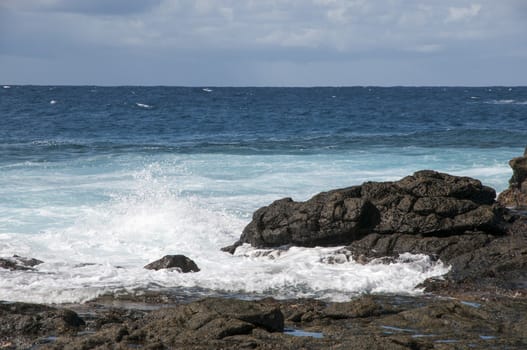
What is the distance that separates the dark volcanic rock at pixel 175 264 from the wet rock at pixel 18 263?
2098 mm

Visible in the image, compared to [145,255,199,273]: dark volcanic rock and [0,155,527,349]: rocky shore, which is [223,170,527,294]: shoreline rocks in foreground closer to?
[0,155,527,349]: rocky shore

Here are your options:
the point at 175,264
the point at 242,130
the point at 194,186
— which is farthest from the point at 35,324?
the point at 242,130

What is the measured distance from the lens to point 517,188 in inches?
811

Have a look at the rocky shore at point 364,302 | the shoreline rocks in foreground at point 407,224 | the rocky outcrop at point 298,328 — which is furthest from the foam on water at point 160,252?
the rocky outcrop at point 298,328

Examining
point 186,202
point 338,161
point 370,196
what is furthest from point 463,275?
point 338,161

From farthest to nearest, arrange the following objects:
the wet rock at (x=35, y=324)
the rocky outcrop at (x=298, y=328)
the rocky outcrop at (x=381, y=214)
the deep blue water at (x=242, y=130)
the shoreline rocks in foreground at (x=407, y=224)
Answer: the deep blue water at (x=242, y=130) < the rocky outcrop at (x=381, y=214) < the shoreline rocks in foreground at (x=407, y=224) < the wet rock at (x=35, y=324) < the rocky outcrop at (x=298, y=328)

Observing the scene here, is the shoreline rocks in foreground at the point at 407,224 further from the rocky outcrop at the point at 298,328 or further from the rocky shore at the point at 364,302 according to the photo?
the rocky outcrop at the point at 298,328

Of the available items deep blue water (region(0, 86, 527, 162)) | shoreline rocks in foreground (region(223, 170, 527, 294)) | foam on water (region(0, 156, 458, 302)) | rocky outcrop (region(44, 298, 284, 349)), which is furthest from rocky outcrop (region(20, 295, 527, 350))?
deep blue water (region(0, 86, 527, 162))

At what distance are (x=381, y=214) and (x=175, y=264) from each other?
415 cm

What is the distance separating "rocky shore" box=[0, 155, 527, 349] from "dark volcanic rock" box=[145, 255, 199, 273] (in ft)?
0.08

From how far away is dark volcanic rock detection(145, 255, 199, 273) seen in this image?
1502 centimetres

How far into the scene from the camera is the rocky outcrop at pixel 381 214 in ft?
53.5

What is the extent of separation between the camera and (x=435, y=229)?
1616 centimetres

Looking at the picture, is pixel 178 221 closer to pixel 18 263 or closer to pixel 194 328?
pixel 18 263
